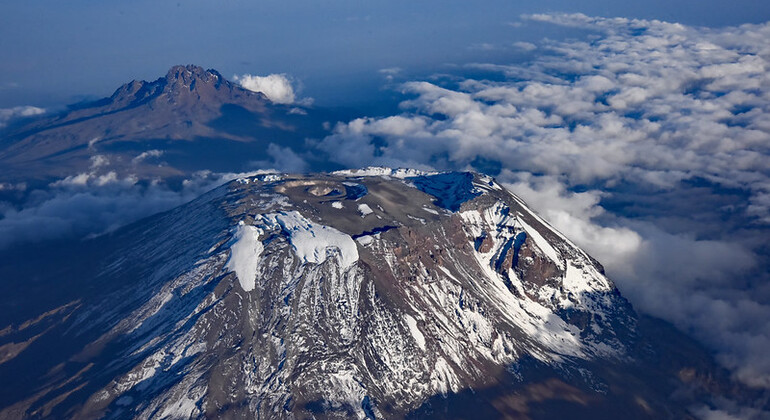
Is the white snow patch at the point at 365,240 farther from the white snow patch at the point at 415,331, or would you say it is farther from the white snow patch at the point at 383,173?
the white snow patch at the point at 383,173

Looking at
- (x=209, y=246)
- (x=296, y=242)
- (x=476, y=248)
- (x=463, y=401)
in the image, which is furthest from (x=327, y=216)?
(x=463, y=401)

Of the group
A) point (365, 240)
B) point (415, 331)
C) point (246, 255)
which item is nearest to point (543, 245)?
point (415, 331)

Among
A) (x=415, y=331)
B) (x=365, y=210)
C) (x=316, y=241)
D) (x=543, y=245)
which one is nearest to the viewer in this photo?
(x=415, y=331)

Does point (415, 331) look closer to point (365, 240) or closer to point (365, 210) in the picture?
point (365, 240)

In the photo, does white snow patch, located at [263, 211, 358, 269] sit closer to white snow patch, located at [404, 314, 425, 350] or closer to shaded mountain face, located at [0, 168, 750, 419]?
shaded mountain face, located at [0, 168, 750, 419]

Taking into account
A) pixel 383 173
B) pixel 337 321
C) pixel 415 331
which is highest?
pixel 383 173

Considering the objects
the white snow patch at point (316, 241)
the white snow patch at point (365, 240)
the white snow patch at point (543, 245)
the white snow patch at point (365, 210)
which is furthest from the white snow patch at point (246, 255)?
the white snow patch at point (543, 245)

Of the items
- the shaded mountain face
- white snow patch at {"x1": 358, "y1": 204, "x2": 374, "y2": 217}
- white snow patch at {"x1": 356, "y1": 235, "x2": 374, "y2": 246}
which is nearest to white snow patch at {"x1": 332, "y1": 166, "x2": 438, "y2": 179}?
the shaded mountain face
